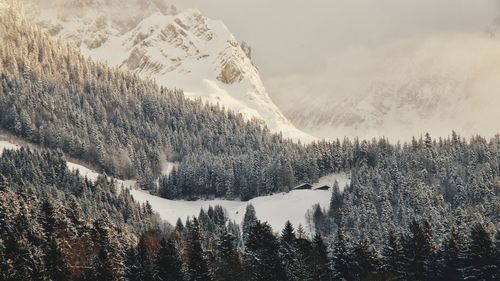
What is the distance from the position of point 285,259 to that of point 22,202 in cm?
5210

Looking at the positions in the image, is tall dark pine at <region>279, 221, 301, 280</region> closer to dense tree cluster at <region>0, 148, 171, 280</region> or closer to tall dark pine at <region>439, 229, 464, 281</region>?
tall dark pine at <region>439, 229, 464, 281</region>

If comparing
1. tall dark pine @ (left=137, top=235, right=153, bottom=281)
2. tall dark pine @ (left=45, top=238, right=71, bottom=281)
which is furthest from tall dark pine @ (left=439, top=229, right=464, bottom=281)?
tall dark pine @ (left=45, top=238, right=71, bottom=281)

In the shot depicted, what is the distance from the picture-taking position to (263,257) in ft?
487

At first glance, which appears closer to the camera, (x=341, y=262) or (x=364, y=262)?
(x=364, y=262)

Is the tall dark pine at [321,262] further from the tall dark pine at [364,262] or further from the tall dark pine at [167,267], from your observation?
the tall dark pine at [167,267]

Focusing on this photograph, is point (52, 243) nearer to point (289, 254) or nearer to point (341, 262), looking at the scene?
point (289, 254)

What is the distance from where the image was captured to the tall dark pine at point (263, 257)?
145m

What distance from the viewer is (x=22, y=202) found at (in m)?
166

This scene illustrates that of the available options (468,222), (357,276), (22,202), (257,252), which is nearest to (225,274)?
(257,252)

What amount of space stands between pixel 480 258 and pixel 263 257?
118ft

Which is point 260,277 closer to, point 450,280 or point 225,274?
point 225,274

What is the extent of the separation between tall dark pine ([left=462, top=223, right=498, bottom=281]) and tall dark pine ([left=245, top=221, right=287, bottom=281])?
1237 inches

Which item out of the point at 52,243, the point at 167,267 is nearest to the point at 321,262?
the point at 167,267

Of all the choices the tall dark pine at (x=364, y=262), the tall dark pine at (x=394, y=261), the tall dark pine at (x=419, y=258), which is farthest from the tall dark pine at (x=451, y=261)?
the tall dark pine at (x=364, y=262)
